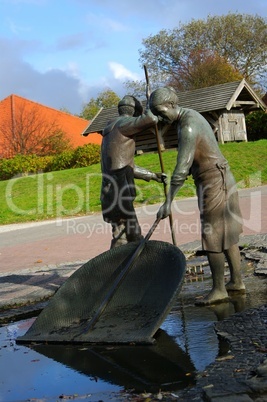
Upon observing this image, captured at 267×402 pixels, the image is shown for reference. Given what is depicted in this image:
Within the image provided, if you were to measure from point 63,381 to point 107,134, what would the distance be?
308 cm

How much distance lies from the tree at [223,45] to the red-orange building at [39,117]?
14.7 m

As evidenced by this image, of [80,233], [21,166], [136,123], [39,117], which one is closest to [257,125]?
[21,166]

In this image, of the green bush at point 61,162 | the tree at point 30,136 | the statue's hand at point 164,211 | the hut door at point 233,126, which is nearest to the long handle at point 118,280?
the statue's hand at point 164,211

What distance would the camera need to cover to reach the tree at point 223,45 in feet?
187

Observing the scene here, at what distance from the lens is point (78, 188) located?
23297 mm

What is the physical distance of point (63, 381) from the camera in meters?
4.21

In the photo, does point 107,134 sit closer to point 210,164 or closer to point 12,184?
point 210,164

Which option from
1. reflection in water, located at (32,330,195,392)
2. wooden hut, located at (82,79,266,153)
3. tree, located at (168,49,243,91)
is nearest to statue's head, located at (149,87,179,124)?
reflection in water, located at (32,330,195,392)

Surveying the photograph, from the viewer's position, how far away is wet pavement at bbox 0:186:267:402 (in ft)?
12.1

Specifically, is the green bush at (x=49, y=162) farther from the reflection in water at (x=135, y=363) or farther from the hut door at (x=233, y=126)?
the reflection in water at (x=135, y=363)

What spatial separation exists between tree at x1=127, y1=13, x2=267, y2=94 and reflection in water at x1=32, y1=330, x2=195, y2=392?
52945mm

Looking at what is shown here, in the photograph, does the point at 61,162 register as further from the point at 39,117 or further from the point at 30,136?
the point at 39,117

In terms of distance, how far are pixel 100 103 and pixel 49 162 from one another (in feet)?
141

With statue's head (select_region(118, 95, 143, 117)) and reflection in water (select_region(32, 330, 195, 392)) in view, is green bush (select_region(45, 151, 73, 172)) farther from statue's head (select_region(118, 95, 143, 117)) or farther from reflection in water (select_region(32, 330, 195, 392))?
reflection in water (select_region(32, 330, 195, 392))
